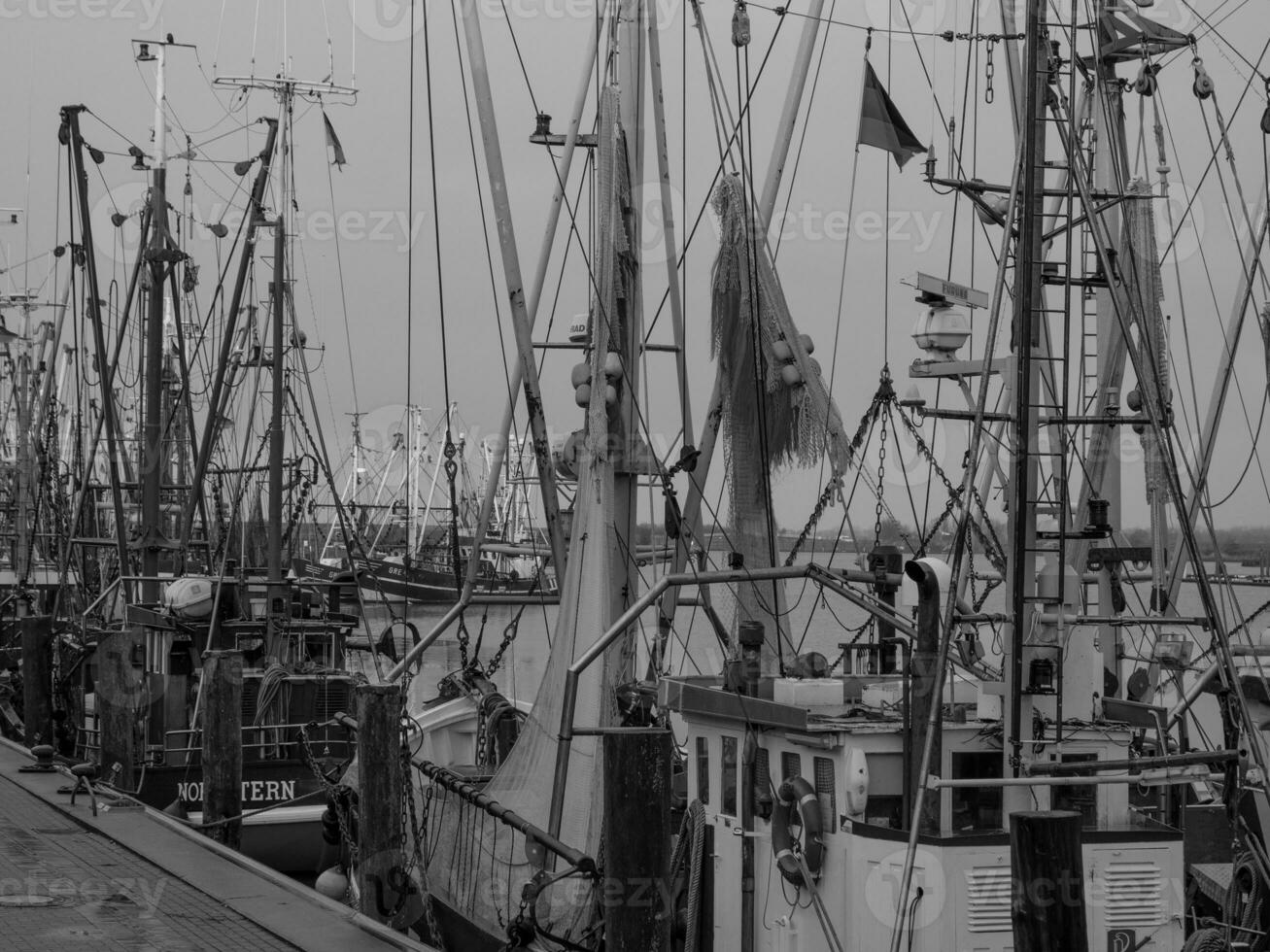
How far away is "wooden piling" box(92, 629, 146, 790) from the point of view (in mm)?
20125

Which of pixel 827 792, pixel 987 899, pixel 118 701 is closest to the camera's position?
pixel 987 899

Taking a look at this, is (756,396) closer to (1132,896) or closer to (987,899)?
(987,899)

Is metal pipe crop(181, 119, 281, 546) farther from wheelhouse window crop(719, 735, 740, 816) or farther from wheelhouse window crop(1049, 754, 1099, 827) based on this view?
wheelhouse window crop(1049, 754, 1099, 827)

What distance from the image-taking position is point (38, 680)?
79.2 feet

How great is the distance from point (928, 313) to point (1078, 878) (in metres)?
5.27

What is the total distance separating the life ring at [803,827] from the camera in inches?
460

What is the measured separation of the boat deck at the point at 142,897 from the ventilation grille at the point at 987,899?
146 inches

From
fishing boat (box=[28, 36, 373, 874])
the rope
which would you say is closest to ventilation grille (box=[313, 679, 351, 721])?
fishing boat (box=[28, 36, 373, 874])

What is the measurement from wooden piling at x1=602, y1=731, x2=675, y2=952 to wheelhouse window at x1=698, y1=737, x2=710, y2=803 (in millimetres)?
2661

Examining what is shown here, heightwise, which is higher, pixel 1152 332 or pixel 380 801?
pixel 1152 332

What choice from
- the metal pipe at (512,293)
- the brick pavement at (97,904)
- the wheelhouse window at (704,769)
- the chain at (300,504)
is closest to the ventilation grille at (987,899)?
the wheelhouse window at (704,769)

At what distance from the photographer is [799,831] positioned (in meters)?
12.0

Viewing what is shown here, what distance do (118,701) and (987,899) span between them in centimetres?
1260

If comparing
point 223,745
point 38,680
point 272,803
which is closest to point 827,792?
point 223,745
